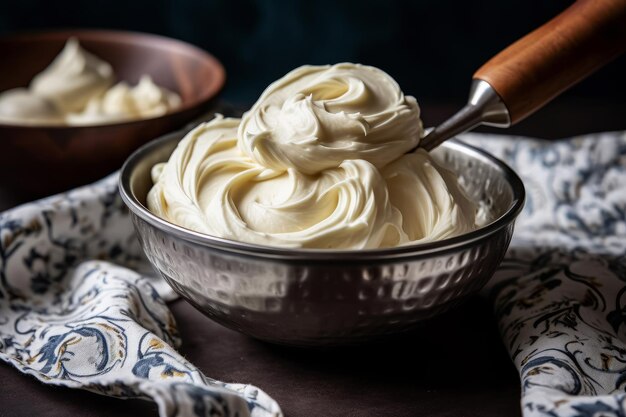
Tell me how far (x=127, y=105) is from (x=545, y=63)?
763 millimetres

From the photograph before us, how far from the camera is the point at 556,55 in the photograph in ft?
2.73

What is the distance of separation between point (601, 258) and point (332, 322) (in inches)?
16.8

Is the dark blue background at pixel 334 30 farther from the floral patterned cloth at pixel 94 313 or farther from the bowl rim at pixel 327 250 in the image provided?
the bowl rim at pixel 327 250

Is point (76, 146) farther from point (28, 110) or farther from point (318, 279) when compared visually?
point (318, 279)

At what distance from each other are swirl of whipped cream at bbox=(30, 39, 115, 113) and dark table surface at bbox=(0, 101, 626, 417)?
2.03ft

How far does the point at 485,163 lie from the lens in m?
0.95

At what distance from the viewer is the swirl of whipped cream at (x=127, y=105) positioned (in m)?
1.30

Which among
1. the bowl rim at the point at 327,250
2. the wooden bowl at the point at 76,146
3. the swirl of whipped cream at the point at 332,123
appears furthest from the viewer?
the wooden bowl at the point at 76,146

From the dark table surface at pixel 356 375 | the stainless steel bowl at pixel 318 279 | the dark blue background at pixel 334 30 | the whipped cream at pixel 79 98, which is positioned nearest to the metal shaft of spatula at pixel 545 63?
the stainless steel bowl at pixel 318 279

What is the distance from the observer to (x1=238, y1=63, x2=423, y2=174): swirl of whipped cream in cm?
76

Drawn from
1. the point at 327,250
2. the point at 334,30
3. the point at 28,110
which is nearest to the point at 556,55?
the point at 327,250

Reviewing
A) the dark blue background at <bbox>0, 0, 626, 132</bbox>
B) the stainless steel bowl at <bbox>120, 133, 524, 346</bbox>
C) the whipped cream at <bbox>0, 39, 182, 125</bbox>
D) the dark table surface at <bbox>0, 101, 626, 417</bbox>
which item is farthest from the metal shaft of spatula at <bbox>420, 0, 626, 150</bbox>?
the dark blue background at <bbox>0, 0, 626, 132</bbox>

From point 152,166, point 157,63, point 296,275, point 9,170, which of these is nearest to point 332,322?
point 296,275

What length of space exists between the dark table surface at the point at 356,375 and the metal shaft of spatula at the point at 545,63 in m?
0.23
